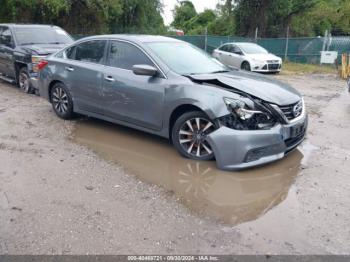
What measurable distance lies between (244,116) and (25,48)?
22.4ft

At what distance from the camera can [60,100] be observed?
7.08 meters

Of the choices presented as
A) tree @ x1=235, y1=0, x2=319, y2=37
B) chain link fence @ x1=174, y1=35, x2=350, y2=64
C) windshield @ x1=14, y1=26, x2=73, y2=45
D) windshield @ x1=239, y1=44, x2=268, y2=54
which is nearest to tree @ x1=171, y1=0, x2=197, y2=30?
tree @ x1=235, y1=0, x2=319, y2=37

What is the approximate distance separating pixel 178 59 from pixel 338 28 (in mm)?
35295

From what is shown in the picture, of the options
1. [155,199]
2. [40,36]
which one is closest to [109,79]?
[155,199]

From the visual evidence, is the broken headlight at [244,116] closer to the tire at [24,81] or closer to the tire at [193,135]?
the tire at [193,135]

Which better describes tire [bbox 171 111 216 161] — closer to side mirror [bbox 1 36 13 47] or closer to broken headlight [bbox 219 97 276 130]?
broken headlight [bbox 219 97 276 130]

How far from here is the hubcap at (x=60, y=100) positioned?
6969 mm

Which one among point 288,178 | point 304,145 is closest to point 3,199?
point 288,178

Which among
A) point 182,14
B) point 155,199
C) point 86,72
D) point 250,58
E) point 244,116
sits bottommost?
point 155,199

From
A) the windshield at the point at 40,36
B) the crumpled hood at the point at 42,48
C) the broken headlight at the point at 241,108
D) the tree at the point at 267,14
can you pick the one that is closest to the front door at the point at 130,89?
the broken headlight at the point at 241,108

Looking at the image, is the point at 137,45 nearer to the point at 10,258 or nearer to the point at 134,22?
the point at 10,258

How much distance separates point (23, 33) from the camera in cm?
991

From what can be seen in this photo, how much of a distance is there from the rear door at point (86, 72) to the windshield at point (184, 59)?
3.52 feet

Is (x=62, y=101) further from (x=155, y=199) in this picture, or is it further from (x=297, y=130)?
(x=297, y=130)
